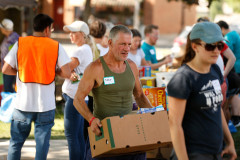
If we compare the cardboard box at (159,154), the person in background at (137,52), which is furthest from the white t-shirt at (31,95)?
the person in background at (137,52)

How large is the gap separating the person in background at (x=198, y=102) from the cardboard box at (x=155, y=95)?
2.79 m

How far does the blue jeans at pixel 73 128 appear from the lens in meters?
5.29

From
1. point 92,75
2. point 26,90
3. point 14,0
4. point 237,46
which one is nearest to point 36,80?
point 26,90

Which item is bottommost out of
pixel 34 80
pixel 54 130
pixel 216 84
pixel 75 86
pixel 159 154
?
pixel 54 130

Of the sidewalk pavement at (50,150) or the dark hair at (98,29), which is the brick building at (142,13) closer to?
the sidewalk pavement at (50,150)

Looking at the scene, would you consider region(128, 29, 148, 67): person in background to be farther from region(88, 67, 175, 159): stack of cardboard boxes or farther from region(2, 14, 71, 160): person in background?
region(88, 67, 175, 159): stack of cardboard boxes

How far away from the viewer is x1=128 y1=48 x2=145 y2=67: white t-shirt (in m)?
7.36

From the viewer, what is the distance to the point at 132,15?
44.9 metres

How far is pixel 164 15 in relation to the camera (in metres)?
43.0

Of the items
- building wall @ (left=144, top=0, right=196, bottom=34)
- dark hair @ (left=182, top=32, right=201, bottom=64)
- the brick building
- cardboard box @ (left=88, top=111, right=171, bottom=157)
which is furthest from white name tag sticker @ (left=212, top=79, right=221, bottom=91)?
building wall @ (left=144, top=0, right=196, bottom=34)

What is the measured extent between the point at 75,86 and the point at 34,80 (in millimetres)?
784

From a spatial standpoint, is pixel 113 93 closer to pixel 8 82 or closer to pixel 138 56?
pixel 138 56

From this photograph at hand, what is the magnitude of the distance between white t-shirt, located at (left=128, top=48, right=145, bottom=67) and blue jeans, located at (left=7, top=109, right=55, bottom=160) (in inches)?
111

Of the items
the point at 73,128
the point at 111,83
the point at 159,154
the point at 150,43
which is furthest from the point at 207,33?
the point at 150,43
